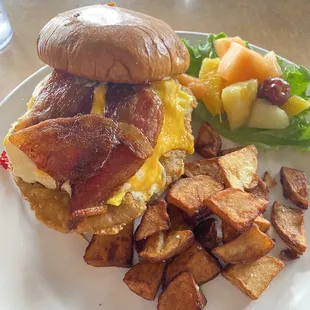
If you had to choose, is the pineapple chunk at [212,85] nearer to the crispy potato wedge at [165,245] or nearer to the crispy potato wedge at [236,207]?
Result: the crispy potato wedge at [236,207]

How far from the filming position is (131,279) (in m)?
1.77

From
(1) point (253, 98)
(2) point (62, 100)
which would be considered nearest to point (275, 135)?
(1) point (253, 98)

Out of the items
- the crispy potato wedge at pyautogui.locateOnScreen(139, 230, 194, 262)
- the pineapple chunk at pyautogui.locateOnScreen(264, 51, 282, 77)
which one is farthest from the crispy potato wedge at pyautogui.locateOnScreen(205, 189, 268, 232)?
→ the pineapple chunk at pyautogui.locateOnScreen(264, 51, 282, 77)

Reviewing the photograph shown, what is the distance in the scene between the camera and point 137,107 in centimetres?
186

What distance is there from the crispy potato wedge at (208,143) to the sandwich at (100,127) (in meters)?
0.22

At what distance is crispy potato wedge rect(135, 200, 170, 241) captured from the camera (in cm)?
180

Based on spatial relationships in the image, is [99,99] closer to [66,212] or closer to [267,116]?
[66,212]

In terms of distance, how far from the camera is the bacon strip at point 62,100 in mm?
1879

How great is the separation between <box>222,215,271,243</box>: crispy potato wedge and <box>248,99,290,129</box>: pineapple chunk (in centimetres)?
59

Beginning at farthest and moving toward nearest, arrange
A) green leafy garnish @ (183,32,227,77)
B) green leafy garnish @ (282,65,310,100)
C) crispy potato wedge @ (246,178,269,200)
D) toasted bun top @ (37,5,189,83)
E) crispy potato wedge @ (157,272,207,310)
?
green leafy garnish @ (183,32,227,77) → green leafy garnish @ (282,65,310,100) → crispy potato wedge @ (246,178,269,200) → toasted bun top @ (37,5,189,83) → crispy potato wedge @ (157,272,207,310)

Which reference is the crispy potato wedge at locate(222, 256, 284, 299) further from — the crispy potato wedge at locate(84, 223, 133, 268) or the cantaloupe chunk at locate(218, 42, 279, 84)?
the cantaloupe chunk at locate(218, 42, 279, 84)

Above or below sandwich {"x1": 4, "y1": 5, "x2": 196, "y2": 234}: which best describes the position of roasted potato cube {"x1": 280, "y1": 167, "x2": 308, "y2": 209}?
below

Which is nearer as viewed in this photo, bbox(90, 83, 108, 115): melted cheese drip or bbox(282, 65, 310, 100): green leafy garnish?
bbox(90, 83, 108, 115): melted cheese drip

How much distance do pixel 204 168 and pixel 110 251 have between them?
1.92ft
